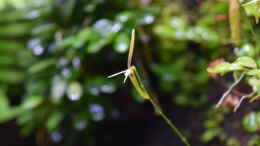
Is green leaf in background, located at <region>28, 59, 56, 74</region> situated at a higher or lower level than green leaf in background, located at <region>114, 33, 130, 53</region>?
lower

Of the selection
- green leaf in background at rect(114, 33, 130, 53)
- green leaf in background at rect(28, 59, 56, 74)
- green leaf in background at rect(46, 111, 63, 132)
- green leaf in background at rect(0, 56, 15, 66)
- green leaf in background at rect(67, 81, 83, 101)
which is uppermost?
green leaf in background at rect(114, 33, 130, 53)

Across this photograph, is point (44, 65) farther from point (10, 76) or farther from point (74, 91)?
point (10, 76)

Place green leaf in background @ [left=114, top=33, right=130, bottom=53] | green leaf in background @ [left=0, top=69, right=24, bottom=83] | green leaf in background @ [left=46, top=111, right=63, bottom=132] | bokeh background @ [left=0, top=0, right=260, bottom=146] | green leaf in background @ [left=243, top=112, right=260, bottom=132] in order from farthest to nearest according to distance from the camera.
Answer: green leaf in background @ [left=0, top=69, right=24, bottom=83] → green leaf in background @ [left=46, top=111, right=63, bottom=132] → bokeh background @ [left=0, top=0, right=260, bottom=146] → green leaf in background @ [left=114, top=33, right=130, bottom=53] → green leaf in background @ [left=243, top=112, right=260, bottom=132]

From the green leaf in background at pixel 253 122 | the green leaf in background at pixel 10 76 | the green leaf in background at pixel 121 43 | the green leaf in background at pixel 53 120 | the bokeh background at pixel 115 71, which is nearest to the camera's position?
the green leaf in background at pixel 253 122

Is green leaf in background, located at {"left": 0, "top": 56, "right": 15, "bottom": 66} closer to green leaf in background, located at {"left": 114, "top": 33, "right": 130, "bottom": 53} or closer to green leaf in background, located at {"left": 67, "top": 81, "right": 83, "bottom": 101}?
green leaf in background, located at {"left": 67, "top": 81, "right": 83, "bottom": 101}

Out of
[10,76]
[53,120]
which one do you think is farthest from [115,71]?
[10,76]

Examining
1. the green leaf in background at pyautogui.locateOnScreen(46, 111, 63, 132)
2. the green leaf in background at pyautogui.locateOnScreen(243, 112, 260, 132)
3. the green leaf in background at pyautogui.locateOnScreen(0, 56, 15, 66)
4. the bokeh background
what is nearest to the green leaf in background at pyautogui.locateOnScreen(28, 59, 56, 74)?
the bokeh background

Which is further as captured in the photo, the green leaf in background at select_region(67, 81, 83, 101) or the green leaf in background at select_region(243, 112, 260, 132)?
Answer: the green leaf in background at select_region(67, 81, 83, 101)

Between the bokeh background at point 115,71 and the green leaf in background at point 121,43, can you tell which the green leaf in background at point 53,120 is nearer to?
the bokeh background at point 115,71

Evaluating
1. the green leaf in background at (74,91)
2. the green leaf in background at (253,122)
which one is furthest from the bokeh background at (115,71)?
the green leaf in background at (253,122)

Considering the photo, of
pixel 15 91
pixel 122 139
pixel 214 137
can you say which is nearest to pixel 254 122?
pixel 214 137
